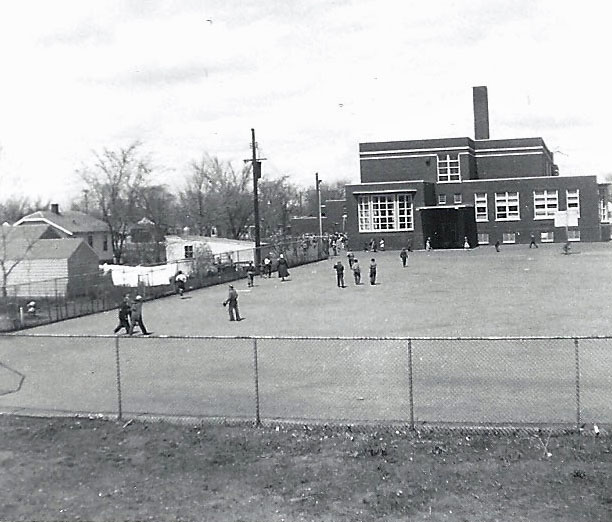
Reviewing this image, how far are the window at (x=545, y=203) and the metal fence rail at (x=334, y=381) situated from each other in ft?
199

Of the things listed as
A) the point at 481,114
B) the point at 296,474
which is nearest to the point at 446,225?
the point at 481,114

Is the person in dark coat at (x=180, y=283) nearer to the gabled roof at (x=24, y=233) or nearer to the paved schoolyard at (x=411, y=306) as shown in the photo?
the paved schoolyard at (x=411, y=306)

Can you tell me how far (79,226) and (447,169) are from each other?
132 ft

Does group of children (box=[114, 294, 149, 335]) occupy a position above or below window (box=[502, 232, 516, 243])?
below

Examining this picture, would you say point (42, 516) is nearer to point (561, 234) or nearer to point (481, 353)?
point (481, 353)

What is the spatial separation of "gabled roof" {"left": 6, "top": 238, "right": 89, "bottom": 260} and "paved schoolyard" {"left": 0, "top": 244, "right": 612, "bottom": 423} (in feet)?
53.9

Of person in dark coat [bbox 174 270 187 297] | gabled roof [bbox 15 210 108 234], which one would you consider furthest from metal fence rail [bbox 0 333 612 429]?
gabled roof [bbox 15 210 108 234]

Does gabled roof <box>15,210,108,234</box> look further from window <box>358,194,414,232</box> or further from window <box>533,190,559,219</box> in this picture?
window <box>533,190,559,219</box>

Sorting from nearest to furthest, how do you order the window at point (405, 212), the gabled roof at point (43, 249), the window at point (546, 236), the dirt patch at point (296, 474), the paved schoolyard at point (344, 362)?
the dirt patch at point (296, 474) → the paved schoolyard at point (344, 362) → the gabled roof at point (43, 249) → the window at point (405, 212) → the window at point (546, 236)

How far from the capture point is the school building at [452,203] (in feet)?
245

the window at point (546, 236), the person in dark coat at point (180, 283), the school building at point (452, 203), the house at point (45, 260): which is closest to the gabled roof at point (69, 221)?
the house at point (45, 260)

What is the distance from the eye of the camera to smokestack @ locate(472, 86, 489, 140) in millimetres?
92625

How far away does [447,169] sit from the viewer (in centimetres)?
8319

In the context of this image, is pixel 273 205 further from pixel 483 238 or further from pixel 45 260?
pixel 45 260
